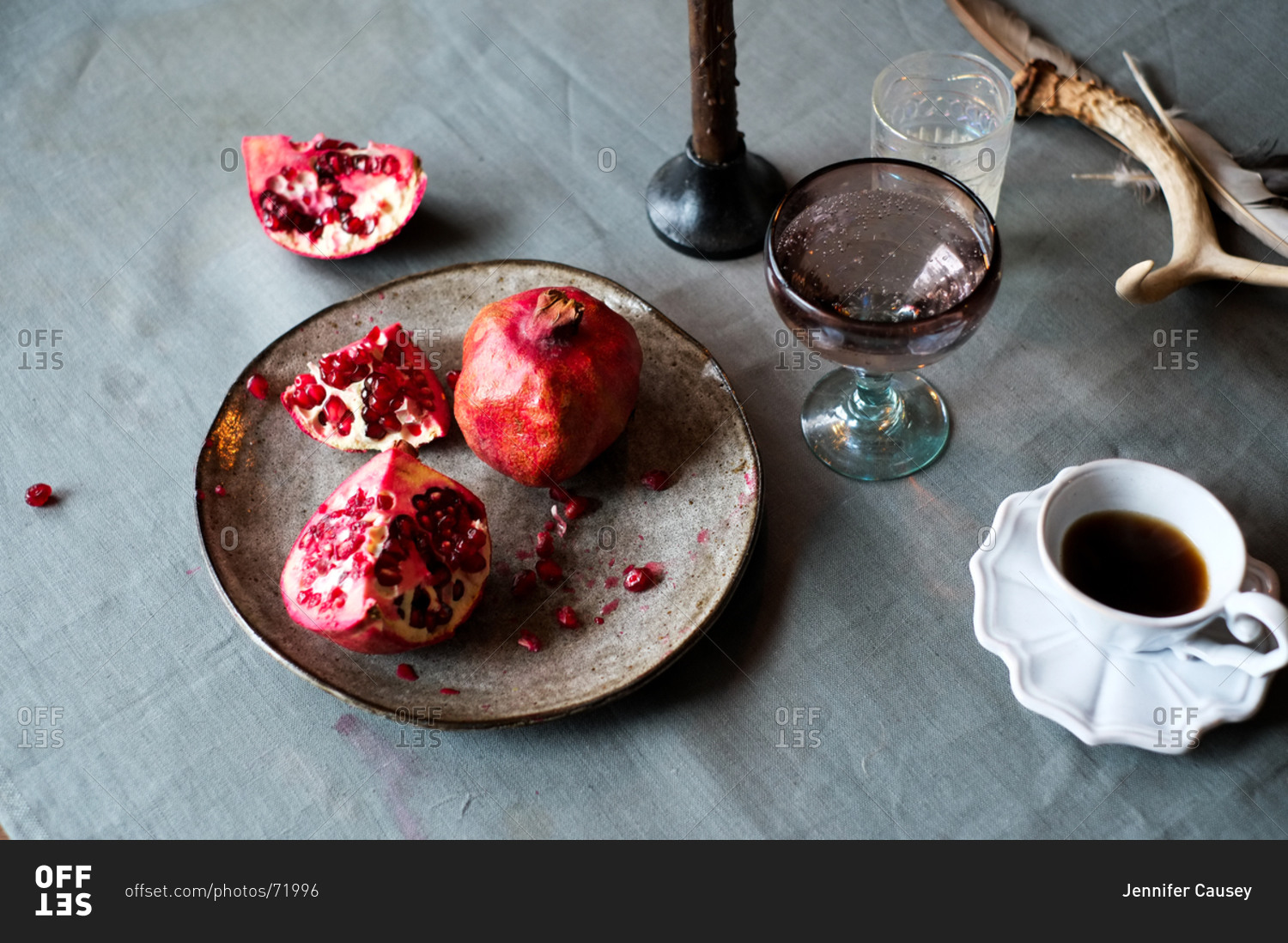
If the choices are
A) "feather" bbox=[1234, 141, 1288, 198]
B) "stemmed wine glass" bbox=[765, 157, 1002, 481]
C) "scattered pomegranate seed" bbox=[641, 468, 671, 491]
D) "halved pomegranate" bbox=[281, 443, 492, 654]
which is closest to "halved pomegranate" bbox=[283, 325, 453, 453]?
"halved pomegranate" bbox=[281, 443, 492, 654]

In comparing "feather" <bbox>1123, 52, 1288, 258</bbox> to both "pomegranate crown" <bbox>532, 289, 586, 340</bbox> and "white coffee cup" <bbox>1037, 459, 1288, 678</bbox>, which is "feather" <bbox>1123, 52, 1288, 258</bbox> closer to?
"white coffee cup" <bbox>1037, 459, 1288, 678</bbox>

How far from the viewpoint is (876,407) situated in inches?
46.3

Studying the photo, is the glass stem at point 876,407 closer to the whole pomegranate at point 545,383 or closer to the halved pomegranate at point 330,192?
the whole pomegranate at point 545,383

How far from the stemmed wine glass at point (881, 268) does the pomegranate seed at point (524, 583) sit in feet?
1.13

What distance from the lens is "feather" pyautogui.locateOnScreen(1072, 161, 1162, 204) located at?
4.36 feet

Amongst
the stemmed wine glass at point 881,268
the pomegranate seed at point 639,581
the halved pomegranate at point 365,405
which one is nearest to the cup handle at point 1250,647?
the stemmed wine glass at point 881,268

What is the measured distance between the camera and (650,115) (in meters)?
1.47

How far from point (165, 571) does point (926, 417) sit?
0.83m

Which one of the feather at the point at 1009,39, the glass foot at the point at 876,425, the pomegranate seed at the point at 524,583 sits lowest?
the pomegranate seed at the point at 524,583

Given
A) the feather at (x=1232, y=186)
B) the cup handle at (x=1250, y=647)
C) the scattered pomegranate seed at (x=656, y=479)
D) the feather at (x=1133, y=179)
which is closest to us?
the cup handle at (x=1250, y=647)

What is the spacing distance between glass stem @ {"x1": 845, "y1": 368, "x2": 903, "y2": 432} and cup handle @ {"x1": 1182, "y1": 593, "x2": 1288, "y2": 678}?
379mm

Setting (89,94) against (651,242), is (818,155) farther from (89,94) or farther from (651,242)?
(89,94)

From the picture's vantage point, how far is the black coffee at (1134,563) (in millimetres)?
937
